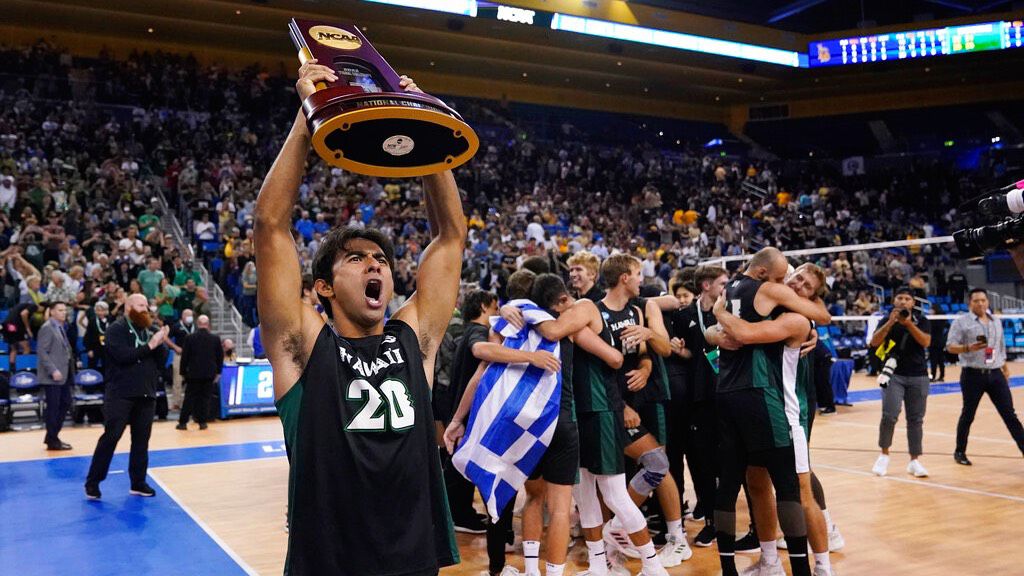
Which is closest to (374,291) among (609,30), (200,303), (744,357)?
(744,357)

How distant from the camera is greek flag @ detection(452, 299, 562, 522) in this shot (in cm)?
448

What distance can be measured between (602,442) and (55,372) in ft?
26.0

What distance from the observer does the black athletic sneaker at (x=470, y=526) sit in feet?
19.9

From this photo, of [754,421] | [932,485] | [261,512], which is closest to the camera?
[754,421]

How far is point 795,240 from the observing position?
2306 centimetres

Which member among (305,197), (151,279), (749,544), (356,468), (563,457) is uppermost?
(305,197)

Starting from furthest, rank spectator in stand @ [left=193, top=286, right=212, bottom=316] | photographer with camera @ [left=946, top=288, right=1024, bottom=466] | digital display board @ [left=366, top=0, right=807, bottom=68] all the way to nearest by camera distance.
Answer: digital display board @ [left=366, top=0, right=807, bottom=68] < spectator in stand @ [left=193, top=286, right=212, bottom=316] < photographer with camera @ [left=946, top=288, right=1024, bottom=466]

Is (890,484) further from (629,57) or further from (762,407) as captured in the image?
(629,57)

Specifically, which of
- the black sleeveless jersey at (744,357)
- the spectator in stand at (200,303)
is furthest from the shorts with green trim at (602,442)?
the spectator in stand at (200,303)

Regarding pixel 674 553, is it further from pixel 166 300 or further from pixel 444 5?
pixel 444 5

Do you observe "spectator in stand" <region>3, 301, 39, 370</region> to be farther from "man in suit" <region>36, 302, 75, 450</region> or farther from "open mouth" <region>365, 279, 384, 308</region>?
"open mouth" <region>365, 279, 384, 308</region>

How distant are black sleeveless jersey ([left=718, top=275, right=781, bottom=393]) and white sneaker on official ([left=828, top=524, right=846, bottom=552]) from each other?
61.6 inches

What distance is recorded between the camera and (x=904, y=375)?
7551 mm

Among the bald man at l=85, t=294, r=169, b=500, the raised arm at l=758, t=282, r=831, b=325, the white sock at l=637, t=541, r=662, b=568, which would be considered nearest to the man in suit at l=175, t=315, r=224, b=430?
the bald man at l=85, t=294, r=169, b=500
